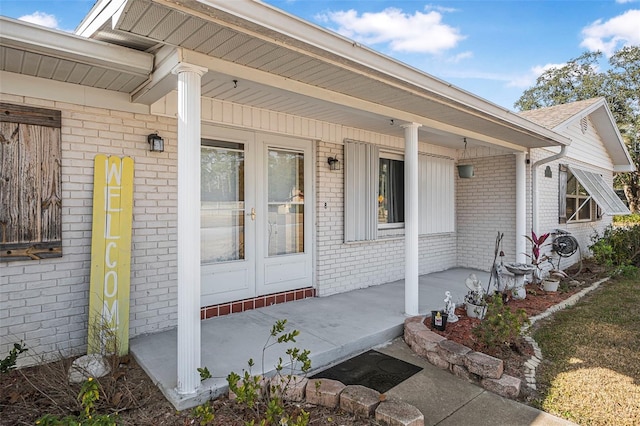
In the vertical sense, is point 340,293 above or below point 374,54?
below

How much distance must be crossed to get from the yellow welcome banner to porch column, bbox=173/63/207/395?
112 centimetres

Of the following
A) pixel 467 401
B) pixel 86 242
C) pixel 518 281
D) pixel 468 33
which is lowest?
pixel 467 401

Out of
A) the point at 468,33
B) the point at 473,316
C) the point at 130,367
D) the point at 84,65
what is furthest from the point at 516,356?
the point at 468,33

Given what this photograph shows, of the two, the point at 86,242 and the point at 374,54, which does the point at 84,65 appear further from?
the point at 374,54

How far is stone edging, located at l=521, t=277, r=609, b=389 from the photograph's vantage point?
132 inches

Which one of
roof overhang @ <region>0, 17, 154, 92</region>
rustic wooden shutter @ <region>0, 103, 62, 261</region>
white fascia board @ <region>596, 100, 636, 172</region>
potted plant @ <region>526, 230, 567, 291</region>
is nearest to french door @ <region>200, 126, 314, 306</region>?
roof overhang @ <region>0, 17, 154, 92</region>

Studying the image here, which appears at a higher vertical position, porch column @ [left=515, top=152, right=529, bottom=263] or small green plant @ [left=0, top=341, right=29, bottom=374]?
porch column @ [left=515, top=152, right=529, bottom=263]

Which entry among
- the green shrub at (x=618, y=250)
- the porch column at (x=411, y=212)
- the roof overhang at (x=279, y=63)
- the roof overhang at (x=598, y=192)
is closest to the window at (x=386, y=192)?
the roof overhang at (x=279, y=63)

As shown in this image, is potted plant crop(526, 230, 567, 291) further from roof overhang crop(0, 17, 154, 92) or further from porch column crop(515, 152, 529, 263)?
roof overhang crop(0, 17, 154, 92)

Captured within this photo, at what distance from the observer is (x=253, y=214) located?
4840 millimetres

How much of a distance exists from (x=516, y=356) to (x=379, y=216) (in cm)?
333

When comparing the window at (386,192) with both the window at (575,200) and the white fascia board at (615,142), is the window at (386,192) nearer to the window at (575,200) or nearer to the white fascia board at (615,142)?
the window at (575,200)

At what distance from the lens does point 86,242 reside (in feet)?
11.9

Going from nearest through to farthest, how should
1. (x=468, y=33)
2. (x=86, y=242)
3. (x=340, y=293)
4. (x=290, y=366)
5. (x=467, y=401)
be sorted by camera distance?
1. (x=467, y=401)
2. (x=290, y=366)
3. (x=86, y=242)
4. (x=340, y=293)
5. (x=468, y=33)
